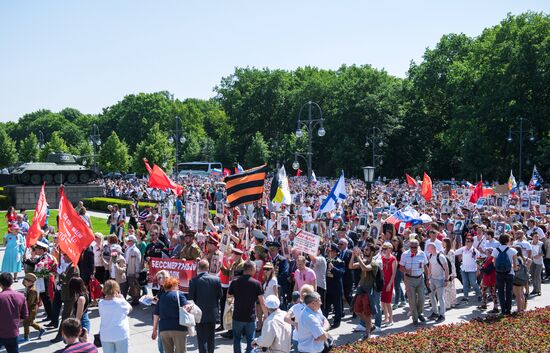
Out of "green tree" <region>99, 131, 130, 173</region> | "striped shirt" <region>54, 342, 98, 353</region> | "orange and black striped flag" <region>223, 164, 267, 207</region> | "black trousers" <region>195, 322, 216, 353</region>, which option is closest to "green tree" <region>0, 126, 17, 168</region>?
"green tree" <region>99, 131, 130, 173</region>

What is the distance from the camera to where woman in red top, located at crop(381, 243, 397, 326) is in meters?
11.6

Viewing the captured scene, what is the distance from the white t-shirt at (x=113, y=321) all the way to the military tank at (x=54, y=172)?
35.1 m

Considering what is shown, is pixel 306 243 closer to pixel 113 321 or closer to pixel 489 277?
pixel 489 277

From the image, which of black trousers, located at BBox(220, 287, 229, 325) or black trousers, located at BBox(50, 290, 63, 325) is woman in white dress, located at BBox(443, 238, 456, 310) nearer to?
black trousers, located at BBox(220, 287, 229, 325)

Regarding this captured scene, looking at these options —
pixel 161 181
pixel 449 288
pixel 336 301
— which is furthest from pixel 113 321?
pixel 161 181

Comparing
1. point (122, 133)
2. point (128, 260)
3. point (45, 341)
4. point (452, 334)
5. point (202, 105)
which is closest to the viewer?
point (452, 334)

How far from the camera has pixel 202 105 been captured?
444ft

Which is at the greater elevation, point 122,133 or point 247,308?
point 122,133

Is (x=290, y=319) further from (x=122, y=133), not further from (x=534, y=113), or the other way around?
(x=122, y=133)

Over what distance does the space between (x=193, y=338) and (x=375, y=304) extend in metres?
3.41

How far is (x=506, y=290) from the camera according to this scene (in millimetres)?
11914

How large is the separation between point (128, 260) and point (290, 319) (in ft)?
21.0

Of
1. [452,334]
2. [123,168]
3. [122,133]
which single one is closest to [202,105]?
[122,133]

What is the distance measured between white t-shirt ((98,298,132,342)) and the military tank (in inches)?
1381
